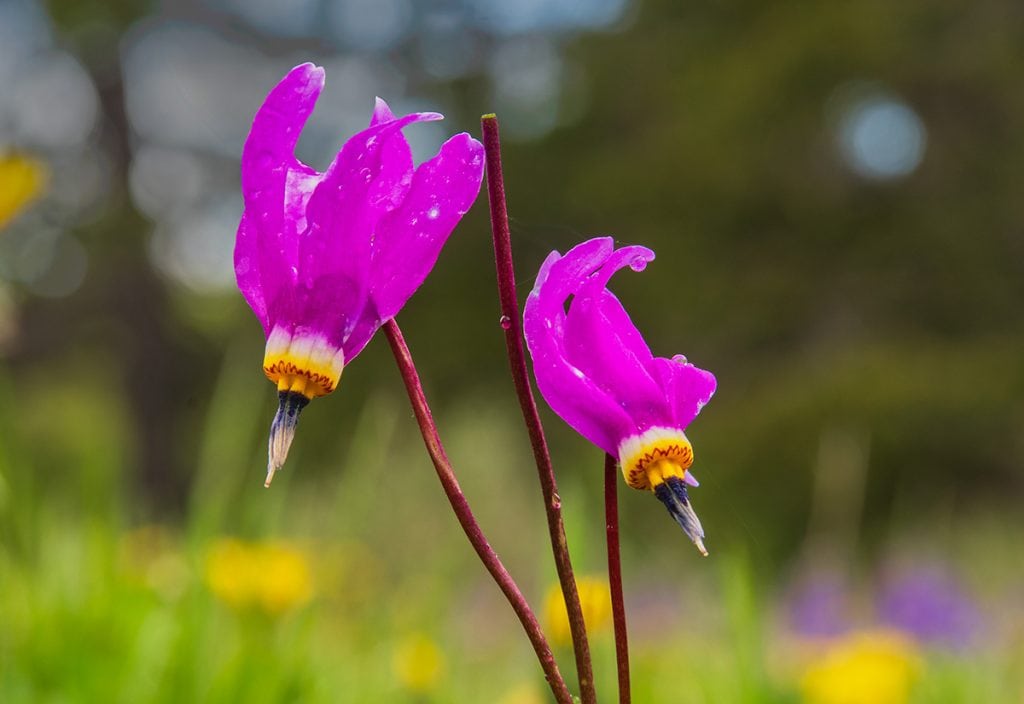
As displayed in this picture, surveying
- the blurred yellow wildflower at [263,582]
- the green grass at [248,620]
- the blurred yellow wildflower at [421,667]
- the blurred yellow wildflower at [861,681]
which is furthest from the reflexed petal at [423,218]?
the blurred yellow wildflower at [263,582]

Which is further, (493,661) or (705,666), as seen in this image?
(493,661)

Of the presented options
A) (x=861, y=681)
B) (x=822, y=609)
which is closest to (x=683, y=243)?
(x=822, y=609)

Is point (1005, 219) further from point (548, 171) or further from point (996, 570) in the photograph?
point (996, 570)

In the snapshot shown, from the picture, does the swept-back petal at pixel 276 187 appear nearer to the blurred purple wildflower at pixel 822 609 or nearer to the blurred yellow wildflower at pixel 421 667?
the blurred yellow wildflower at pixel 421 667

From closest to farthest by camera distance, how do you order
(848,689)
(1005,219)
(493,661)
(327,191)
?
(327,191) → (848,689) → (493,661) → (1005,219)

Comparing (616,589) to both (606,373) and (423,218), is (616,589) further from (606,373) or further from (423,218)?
(423,218)

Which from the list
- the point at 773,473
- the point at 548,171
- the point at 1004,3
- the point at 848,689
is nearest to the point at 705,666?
the point at 848,689

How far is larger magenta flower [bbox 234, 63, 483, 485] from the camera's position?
0.63 m

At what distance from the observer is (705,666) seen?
2.15 metres

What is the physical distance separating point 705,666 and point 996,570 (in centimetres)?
523

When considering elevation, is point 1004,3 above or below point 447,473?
above

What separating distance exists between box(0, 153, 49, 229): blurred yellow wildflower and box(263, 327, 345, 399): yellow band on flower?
67.1 inches

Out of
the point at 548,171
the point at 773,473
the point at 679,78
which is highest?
the point at 679,78

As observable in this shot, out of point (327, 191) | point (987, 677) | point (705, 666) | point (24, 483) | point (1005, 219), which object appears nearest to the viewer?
point (327, 191)
